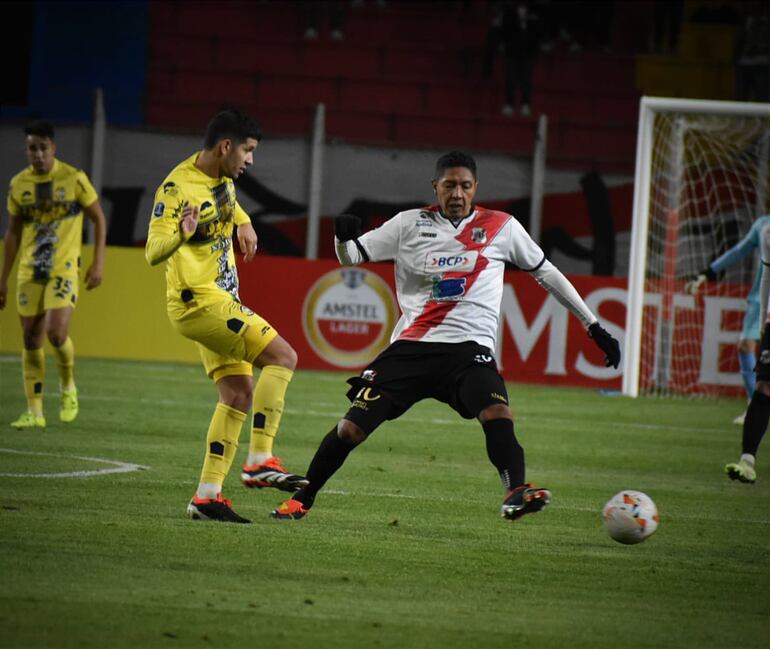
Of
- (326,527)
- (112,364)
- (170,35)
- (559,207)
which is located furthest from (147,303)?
(326,527)

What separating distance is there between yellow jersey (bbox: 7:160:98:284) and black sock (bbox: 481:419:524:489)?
5.15 m

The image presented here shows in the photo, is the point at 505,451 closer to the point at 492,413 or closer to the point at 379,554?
the point at 492,413

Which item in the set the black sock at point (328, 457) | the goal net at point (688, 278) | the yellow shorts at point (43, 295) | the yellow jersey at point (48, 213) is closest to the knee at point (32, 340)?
the yellow shorts at point (43, 295)

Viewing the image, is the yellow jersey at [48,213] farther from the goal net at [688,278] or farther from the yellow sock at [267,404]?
the goal net at [688,278]

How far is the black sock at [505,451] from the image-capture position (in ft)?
21.5

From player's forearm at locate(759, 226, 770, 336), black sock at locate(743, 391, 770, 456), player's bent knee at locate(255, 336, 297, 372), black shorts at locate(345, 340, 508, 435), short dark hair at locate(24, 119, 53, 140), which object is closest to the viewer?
black shorts at locate(345, 340, 508, 435)

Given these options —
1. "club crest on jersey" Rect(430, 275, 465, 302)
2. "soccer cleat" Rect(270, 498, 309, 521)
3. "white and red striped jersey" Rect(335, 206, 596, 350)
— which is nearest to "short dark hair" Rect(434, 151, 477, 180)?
"white and red striped jersey" Rect(335, 206, 596, 350)

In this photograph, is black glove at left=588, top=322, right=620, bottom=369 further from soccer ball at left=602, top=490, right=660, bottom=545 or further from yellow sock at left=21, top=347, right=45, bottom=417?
yellow sock at left=21, top=347, right=45, bottom=417

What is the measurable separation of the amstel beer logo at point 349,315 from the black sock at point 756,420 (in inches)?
328

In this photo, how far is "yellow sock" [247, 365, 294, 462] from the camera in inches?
285

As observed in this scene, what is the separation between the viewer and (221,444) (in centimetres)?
696

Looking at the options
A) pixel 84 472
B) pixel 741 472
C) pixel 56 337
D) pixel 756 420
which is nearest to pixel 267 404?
pixel 84 472

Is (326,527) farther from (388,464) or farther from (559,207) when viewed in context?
(559,207)

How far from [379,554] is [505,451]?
0.80 meters
